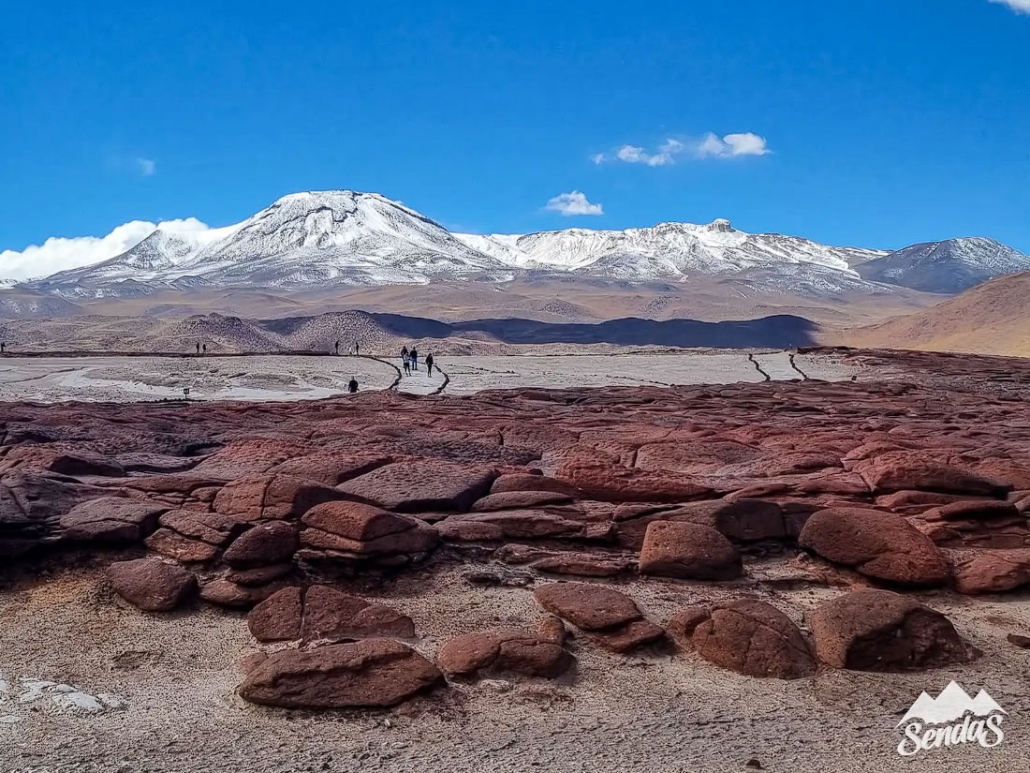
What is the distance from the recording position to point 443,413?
1302 cm

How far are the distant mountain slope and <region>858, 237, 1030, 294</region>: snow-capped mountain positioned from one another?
323 feet

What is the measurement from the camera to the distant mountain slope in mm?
51812

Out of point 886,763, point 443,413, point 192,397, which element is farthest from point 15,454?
point 192,397

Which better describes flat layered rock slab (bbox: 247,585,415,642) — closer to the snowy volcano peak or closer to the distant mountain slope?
the distant mountain slope

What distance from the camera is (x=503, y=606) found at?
5.71 meters

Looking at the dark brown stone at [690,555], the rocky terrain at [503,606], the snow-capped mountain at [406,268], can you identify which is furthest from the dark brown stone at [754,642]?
the snow-capped mountain at [406,268]

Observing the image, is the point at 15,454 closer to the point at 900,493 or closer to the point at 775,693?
the point at 775,693

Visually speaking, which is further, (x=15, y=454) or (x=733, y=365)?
(x=733, y=365)

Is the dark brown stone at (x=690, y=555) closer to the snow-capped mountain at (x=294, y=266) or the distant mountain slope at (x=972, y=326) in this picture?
the distant mountain slope at (x=972, y=326)

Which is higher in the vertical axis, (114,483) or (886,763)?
(114,483)

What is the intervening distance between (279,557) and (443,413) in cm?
716

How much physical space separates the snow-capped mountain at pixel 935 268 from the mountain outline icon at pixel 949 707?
549 ft

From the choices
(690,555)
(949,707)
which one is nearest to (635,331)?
(690,555)

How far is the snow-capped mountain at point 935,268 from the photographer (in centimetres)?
16912
